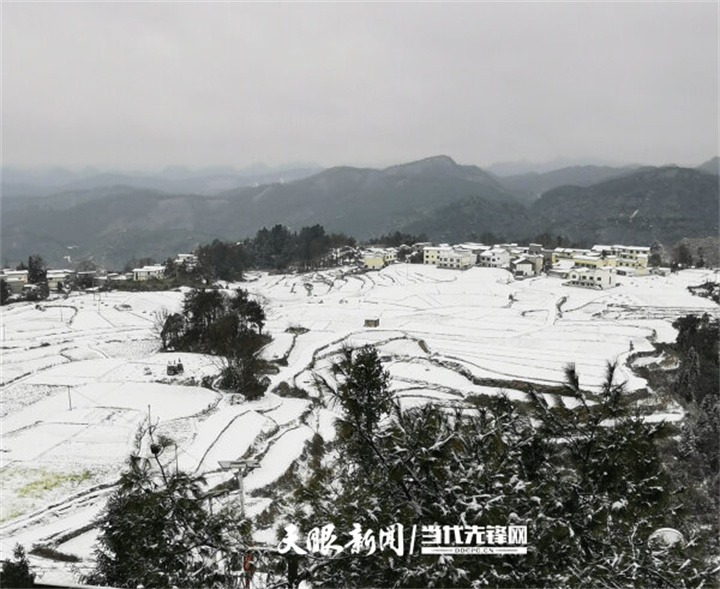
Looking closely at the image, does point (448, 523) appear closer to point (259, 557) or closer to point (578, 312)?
point (259, 557)

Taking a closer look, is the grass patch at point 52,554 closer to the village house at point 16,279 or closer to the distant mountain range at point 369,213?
the village house at point 16,279

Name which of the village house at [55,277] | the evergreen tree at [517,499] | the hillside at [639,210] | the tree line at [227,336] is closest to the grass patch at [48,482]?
the tree line at [227,336]

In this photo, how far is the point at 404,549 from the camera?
3.29 m

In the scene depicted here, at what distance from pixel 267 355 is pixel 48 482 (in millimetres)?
12536

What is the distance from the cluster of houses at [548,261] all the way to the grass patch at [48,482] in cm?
4059

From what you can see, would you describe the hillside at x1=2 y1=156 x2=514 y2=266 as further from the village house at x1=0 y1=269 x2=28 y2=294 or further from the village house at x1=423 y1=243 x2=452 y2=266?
the village house at x1=423 y1=243 x2=452 y2=266

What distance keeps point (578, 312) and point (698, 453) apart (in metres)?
21.1

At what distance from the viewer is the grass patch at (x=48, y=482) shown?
11.8 m

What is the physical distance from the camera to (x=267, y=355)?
79.8 feet

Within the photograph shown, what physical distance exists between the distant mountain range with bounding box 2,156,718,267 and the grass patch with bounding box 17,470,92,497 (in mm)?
96584

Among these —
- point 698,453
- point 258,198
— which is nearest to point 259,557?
point 698,453

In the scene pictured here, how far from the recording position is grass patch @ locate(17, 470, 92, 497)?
11.8 meters

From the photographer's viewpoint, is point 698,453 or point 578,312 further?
point 578,312

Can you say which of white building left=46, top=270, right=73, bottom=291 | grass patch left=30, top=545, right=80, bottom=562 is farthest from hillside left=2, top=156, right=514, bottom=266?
grass patch left=30, top=545, right=80, bottom=562
